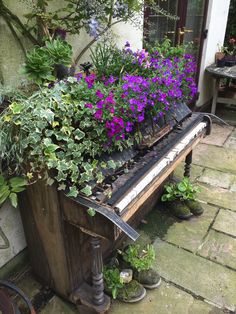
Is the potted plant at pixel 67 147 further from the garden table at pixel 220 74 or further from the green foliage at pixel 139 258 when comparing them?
the garden table at pixel 220 74

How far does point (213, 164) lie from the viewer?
11.8 ft

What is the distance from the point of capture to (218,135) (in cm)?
439

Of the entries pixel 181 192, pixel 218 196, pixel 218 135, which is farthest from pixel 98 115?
pixel 218 135

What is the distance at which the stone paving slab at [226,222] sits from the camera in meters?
2.55

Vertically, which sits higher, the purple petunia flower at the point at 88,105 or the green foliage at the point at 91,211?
the purple petunia flower at the point at 88,105

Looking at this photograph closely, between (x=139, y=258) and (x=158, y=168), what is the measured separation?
2.25 feet

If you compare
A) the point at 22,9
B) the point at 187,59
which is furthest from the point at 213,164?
the point at 22,9

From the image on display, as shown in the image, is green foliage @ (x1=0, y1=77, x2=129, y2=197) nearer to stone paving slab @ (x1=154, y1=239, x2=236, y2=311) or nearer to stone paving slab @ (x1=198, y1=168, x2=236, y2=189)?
stone paving slab @ (x1=154, y1=239, x2=236, y2=311)

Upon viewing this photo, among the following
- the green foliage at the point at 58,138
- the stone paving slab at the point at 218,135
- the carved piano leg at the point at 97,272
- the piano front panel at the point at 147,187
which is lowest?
the stone paving slab at the point at 218,135

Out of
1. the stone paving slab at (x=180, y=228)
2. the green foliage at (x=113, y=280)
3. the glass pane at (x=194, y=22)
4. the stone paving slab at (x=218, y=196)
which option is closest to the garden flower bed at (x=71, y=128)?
the green foliage at (x=113, y=280)

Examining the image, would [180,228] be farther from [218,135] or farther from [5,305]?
[218,135]

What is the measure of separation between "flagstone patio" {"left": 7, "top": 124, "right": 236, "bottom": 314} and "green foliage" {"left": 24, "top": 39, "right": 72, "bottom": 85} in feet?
4.57

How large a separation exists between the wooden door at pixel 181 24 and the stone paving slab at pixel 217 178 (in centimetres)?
166

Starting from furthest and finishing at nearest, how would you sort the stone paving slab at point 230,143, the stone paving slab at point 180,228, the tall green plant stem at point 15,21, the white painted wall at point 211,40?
the white painted wall at point 211,40, the stone paving slab at point 230,143, the stone paving slab at point 180,228, the tall green plant stem at point 15,21
